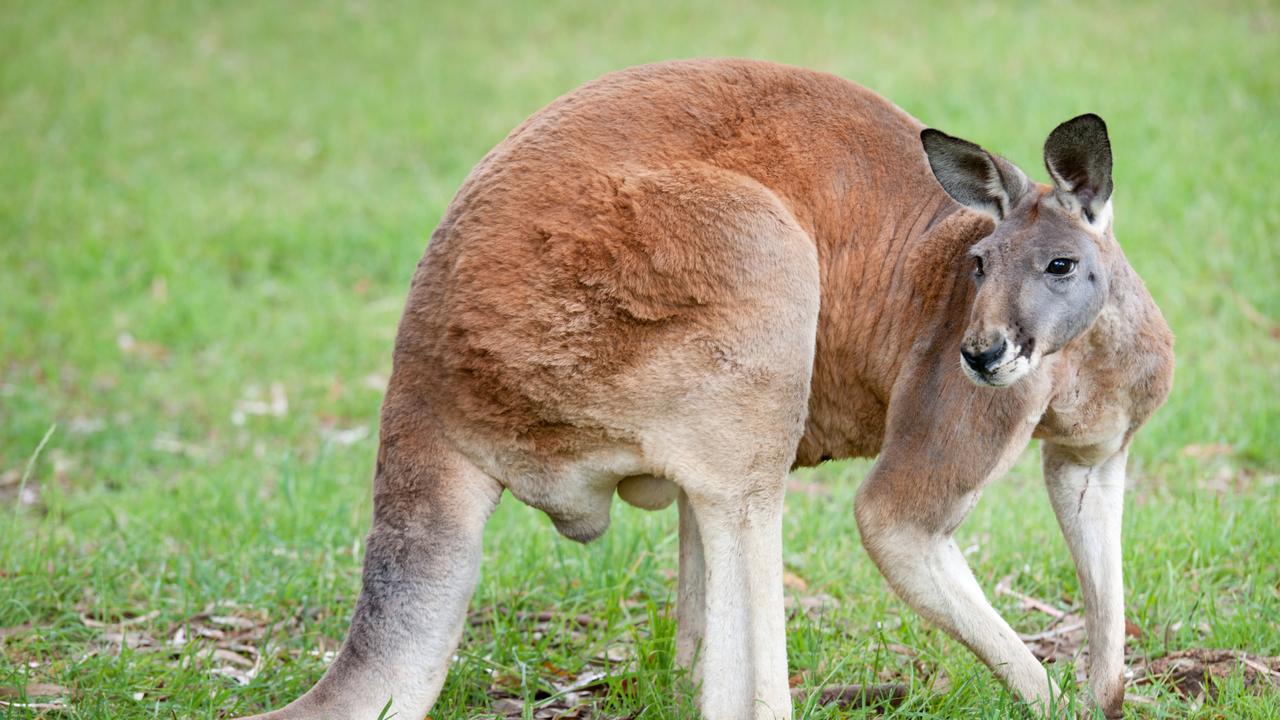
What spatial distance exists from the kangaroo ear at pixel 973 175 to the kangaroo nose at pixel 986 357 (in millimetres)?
431

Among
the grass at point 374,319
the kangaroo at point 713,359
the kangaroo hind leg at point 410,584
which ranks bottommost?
the grass at point 374,319

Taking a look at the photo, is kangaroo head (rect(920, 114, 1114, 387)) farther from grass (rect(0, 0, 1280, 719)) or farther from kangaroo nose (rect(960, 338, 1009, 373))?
grass (rect(0, 0, 1280, 719))

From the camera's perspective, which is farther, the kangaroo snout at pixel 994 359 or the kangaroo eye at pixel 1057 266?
the kangaroo eye at pixel 1057 266

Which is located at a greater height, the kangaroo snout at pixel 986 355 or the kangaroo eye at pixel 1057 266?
the kangaroo eye at pixel 1057 266

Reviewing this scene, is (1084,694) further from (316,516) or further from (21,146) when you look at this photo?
(21,146)

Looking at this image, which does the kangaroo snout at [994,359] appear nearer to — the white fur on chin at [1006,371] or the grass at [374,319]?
the white fur on chin at [1006,371]

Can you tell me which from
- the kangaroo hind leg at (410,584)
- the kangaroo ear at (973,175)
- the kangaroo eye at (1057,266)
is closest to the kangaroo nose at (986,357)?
the kangaroo eye at (1057,266)

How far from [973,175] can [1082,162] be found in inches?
9.4

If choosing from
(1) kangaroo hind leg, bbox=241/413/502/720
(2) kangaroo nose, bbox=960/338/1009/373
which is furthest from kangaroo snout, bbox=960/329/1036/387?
(1) kangaroo hind leg, bbox=241/413/502/720

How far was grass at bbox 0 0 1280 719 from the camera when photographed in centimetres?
366

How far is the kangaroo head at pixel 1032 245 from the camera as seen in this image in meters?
2.78

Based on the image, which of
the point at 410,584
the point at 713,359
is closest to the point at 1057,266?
the point at 713,359

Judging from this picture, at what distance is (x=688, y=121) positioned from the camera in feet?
10.2

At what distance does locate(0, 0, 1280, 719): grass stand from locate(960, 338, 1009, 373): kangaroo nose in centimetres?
A: 86
